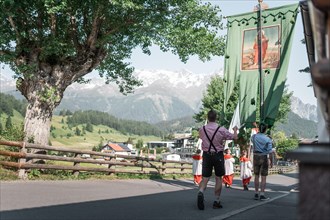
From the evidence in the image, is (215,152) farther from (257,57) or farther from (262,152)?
(257,57)

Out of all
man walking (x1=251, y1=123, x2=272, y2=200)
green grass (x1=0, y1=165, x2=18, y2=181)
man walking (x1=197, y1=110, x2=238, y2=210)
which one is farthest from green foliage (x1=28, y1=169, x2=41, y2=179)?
man walking (x1=251, y1=123, x2=272, y2=200)

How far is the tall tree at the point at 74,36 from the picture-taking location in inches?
516

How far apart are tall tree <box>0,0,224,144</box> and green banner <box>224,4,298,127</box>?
2653 millimetres

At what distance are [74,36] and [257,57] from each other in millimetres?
7130

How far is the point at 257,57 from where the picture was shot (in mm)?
12289

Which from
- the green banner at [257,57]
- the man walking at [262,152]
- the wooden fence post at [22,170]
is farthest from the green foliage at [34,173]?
the green banner at [257,57]

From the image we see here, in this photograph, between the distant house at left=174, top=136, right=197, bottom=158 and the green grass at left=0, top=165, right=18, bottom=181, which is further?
the distant house at left=174, top=136, right=197, bottom=158

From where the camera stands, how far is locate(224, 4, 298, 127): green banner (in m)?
11.7

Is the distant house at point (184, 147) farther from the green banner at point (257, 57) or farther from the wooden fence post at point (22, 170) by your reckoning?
the wooden fence post at point (22, 170)

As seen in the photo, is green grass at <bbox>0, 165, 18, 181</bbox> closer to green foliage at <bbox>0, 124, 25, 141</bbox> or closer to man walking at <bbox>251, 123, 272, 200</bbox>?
green foliage at <bbox>0, 124, 25, 141</bbox>

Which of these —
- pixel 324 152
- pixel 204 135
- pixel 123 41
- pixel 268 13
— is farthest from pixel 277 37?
pixel 324 152

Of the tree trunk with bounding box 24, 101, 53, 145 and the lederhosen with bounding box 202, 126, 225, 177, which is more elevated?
the tree trunk with bounding box 24, 101, 53, 145

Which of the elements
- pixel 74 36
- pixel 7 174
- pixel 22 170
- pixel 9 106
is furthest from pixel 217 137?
pixel 9 106

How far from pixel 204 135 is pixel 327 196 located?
570 centimetres
